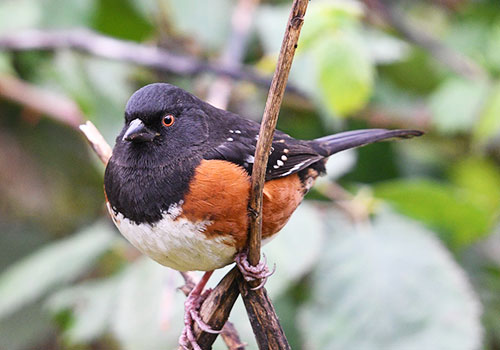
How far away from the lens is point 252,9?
4.19 meters

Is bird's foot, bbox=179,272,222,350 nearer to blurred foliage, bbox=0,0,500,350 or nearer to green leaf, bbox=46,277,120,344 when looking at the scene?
blurred foliage, bbox=0,0,500,350

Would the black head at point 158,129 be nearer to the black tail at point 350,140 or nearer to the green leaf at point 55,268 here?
the black tail at point 350,140

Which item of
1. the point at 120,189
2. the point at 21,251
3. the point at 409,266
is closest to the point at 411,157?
the point at 409,266

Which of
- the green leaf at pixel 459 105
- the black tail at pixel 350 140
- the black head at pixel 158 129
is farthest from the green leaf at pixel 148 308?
the green leaf at pixel 459 105

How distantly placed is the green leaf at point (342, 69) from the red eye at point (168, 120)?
908mm

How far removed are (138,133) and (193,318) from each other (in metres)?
0.59

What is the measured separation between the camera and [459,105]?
3.72 metres

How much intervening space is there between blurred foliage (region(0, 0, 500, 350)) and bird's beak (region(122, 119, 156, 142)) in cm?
68

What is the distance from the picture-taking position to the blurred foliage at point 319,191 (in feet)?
9.39

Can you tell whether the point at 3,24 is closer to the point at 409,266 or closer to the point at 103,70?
the point at 103,70

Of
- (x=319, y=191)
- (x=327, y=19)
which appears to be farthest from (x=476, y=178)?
(x=327, y=19)

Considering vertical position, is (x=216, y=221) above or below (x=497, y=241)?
above

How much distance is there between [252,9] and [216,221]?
2.37 m

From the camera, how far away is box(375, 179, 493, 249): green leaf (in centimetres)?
322
